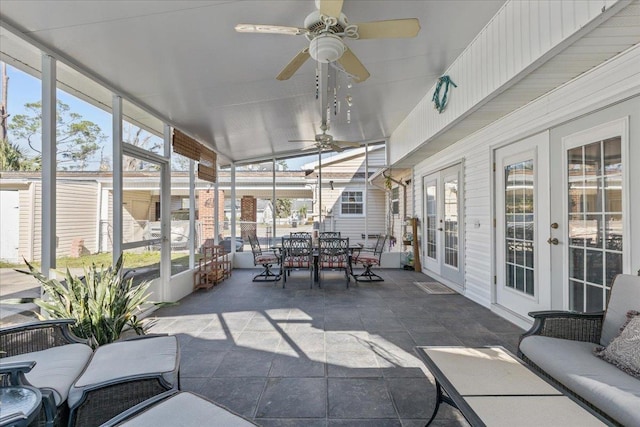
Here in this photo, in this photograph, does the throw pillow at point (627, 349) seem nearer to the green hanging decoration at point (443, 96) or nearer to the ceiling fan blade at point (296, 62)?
the ceiling fan blade at point (296, 62)

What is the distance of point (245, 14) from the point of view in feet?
8.40

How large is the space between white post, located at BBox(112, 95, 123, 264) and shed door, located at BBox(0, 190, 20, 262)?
3.59 ft

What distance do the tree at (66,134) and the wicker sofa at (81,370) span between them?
60.8 inches

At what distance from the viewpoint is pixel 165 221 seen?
476 centimetres

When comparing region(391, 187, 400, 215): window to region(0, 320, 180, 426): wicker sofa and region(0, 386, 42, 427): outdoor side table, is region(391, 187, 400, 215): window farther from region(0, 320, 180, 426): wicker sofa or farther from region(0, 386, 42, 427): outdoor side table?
region(0, 386, 42, 427): outdoor side table

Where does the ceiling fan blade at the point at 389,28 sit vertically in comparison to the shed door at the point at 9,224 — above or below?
above

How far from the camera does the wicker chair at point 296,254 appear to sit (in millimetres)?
5902

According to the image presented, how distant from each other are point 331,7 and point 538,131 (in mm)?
2684

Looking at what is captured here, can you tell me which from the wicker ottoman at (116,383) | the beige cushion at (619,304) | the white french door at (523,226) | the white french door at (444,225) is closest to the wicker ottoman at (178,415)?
the wicker ottoman at (116,383)

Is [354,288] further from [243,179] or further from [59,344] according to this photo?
[243,179]

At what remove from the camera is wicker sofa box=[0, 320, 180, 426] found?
1638 mm

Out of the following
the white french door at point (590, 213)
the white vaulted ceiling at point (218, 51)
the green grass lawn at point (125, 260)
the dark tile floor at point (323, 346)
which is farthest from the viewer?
the green grass lawn at point (125, 260)

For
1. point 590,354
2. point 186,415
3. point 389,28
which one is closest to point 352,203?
point 389,28

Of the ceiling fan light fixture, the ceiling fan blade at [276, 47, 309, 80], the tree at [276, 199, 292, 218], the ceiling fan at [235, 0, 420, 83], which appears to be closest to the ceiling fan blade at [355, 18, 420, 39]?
the ceiling fan at [235, 0, 420, 83]
